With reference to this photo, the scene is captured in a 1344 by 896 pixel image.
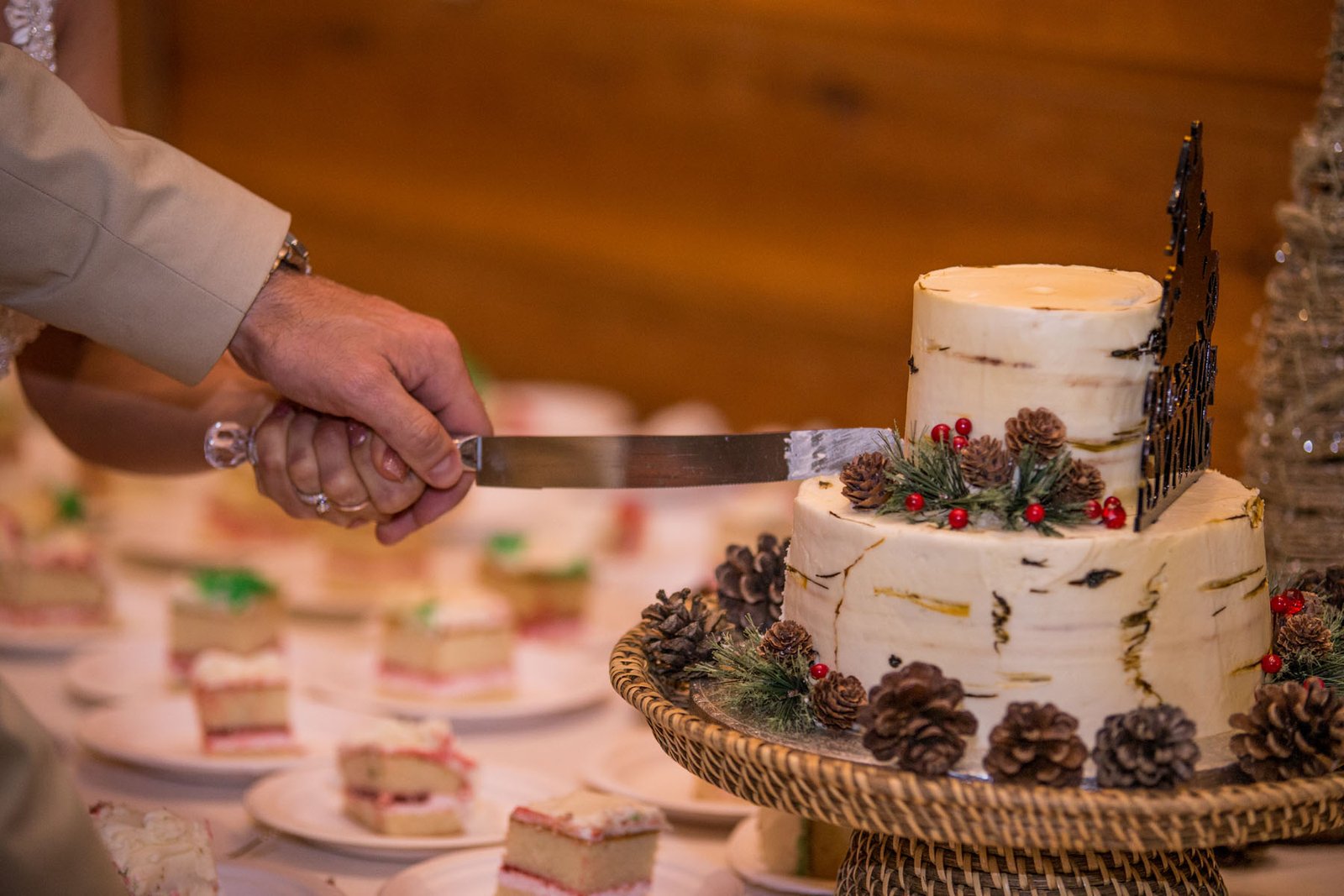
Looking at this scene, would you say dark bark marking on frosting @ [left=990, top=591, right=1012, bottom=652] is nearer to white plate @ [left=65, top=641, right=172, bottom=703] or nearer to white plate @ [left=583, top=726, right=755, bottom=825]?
white plate @ [left=583, top=726, right=755, bottom=825]

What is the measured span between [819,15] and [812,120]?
289 mm

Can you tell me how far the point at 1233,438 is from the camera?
3.16 metres

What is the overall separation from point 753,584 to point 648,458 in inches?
9.5

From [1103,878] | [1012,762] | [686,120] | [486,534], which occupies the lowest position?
[486,534]

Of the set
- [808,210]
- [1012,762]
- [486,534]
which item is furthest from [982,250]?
[1012,762]

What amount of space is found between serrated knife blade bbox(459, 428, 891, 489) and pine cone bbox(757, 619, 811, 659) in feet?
1.08

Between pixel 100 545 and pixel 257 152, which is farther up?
pixel 257 152

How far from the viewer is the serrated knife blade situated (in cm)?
185

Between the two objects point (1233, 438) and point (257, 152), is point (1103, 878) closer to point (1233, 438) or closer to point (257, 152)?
point (1233, 438)

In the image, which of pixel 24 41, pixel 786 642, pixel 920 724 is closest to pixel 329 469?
pixel 24 41

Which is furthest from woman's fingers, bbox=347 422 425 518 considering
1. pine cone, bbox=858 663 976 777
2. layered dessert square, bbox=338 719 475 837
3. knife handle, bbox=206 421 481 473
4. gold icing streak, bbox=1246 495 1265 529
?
gold icing streak, bbox=1246 495 1265 529

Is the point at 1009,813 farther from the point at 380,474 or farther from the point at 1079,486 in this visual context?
the point at 380,474

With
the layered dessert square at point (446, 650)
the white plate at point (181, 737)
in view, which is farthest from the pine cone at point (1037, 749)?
the layered dessert square at point (446, 650)

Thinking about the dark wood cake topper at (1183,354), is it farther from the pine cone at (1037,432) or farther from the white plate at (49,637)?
the white plate at (49,637)
